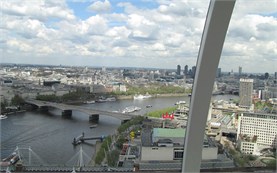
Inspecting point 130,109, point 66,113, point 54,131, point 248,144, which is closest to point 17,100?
point 54,131

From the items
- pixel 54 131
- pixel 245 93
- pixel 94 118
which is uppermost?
pixel 245 93

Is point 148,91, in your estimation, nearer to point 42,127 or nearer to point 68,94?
point 68,94

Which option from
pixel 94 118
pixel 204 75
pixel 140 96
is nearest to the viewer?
pixel 204 75

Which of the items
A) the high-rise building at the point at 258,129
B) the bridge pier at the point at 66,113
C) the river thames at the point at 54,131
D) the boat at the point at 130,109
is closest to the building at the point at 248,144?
the high-rise building at the point at 258,129

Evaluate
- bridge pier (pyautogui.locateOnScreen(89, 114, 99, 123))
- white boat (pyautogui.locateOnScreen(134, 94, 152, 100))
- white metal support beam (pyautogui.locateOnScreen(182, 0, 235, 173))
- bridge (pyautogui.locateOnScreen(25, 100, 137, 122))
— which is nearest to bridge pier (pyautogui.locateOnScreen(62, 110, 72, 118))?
bridge (pyautogui.locateOnScreen(25, 100, 137, 122))

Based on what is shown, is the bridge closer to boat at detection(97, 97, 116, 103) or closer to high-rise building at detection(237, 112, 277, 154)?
boat at detection(97, 97, 116, 103)

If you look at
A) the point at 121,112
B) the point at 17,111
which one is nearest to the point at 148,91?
the point at 121,112

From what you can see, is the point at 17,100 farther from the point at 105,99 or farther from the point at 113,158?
the point at 113,158
